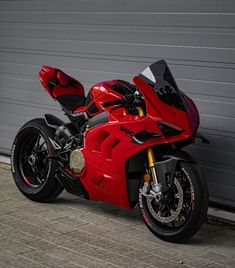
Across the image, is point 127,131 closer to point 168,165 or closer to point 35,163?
point 168,165

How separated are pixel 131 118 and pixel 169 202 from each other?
2.44 ft

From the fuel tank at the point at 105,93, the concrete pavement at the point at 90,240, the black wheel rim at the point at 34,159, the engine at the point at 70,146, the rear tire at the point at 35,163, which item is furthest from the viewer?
the black wheel rim at the point at 34,159

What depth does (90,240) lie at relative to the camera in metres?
5.29

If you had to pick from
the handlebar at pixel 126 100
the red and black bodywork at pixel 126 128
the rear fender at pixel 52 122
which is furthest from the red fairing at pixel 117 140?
the rear fender at pixel 52 122

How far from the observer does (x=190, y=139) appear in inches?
210

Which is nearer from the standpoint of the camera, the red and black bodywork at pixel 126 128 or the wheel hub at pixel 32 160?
the red and black bodywork at pixel 126 128

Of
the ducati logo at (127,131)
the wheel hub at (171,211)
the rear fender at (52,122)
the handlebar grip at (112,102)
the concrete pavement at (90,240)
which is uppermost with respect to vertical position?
the handlebar grip at (112,102)

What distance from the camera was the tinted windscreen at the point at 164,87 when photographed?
5.22 m

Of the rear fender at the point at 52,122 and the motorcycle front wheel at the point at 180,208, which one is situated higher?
the rear fender at the point at 52,122

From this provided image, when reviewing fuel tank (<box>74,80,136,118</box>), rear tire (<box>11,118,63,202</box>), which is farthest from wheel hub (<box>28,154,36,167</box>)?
fuel tank (<box>74,80,136,118</box>)

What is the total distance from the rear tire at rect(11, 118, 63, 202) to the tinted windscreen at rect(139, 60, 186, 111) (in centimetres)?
136

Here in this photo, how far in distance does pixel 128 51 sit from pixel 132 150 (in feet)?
4.99

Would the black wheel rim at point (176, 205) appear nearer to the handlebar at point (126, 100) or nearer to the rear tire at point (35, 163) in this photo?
the handlebar at point (126, 100)

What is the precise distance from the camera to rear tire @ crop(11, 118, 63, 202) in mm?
6227
